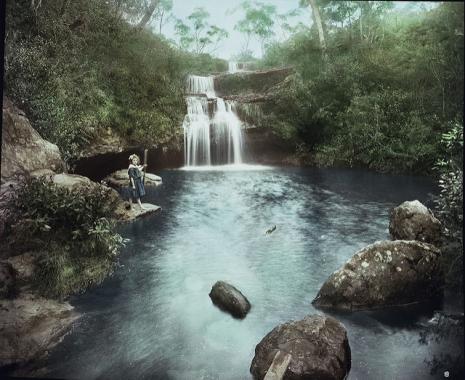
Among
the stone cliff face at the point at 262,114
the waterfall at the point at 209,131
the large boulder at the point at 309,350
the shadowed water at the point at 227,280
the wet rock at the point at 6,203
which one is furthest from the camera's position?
the stone cliff face at the point at 262,114

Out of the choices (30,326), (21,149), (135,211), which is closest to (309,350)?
(30,326)

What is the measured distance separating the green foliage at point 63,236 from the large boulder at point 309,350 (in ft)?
12.8

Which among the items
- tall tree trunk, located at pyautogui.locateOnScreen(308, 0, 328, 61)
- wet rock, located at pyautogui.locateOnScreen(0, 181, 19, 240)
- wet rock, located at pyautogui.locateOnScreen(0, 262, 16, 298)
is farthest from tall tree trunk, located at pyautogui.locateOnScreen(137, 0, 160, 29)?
wet rock, located at pyautogui.locateOnScreen(0, 262, 16, 298)

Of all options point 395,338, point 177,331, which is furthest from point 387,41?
point 177,331

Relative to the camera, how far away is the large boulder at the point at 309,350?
464cm

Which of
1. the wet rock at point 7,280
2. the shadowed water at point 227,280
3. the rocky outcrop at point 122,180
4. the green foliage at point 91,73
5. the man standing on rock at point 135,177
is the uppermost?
the green foliage at point 91,73

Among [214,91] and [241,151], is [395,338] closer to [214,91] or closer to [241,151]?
[241,151]

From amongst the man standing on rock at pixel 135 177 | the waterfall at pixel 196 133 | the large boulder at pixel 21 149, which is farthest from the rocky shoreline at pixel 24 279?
the waterfall at pixel 196 133

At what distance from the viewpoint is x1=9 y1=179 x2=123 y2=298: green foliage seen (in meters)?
6.77

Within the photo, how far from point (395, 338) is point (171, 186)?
38.6ft

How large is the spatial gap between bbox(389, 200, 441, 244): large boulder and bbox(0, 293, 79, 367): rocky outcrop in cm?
729

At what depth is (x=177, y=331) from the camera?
602 cm

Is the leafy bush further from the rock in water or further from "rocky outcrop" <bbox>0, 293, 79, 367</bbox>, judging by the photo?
"rocky outcrop" <bbox>0, 293, 79, 367</bbox>

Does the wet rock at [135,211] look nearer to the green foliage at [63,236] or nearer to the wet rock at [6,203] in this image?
the green foliage at [63,236]
